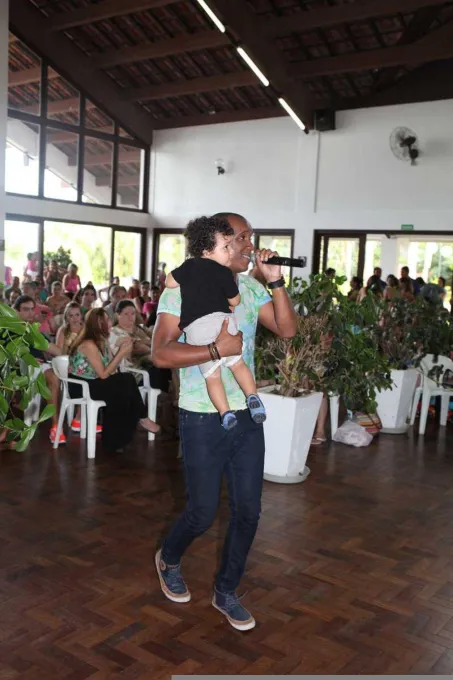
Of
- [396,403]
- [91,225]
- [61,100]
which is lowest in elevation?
[396,403]

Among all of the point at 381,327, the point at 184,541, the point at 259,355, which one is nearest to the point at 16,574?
the point at 184,541

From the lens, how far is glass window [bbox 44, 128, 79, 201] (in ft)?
40.2

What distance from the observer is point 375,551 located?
3465mm

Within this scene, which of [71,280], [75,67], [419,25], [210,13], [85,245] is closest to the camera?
[210,13]

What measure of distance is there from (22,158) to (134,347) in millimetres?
7013

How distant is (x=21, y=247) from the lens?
39.1 ft

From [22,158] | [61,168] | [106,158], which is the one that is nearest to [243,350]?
[22,158]

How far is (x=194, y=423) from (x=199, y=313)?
0.38 meters

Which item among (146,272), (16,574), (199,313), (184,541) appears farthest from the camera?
(146,272)

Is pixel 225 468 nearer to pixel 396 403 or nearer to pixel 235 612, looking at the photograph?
pixel 235 612

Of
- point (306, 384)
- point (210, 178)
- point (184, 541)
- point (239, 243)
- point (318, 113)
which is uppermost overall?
point (318, 113)

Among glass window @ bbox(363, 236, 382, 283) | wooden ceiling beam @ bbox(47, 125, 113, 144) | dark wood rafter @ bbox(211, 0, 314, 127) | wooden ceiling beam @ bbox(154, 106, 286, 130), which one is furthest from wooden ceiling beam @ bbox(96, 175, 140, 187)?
glass window @ bbox(363, 236, 382, 283)

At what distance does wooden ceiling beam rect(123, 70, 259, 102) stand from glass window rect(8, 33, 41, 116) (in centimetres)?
181

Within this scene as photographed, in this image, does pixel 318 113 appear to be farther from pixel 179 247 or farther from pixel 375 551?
pixel 375 551
